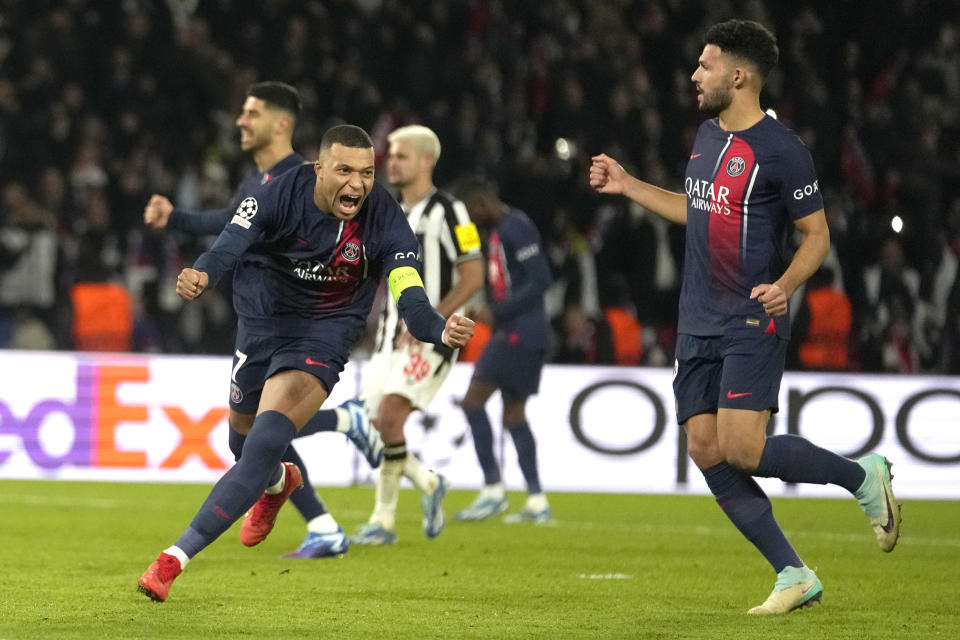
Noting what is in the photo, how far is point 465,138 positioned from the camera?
1722cm

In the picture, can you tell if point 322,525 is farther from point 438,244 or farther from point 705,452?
point 705,452

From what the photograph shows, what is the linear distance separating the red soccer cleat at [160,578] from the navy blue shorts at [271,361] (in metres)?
0.98

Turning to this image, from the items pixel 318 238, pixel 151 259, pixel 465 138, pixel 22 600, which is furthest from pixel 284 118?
pixel 465 138

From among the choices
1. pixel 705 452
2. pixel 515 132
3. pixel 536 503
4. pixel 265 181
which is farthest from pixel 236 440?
pixel 515 132

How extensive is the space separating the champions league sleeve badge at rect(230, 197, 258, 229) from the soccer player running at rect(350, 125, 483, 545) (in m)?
2.32

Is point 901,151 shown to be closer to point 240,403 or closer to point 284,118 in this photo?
point 284,118

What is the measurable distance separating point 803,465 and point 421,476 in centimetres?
304

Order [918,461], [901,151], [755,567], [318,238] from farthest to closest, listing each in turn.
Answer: [901,151] → [918,461] → [755,567] → [318,238]

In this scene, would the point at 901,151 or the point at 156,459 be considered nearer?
the point at 156,459

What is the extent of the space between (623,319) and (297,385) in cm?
797

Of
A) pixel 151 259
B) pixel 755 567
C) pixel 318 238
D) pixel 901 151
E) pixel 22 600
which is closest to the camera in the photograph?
pixel 22 600

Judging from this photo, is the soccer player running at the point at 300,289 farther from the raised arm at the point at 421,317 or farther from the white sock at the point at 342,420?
the white sock at the point at 342,420

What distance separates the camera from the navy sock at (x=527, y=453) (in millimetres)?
10378

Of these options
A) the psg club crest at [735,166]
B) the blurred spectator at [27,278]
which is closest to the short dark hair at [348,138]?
the psg club crest at [735,166]
